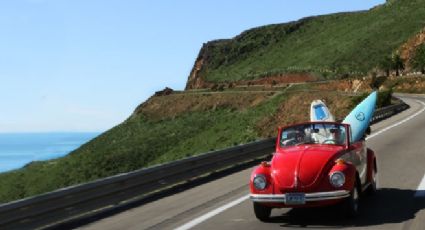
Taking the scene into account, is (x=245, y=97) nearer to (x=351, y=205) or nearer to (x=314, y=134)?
(x=314, y=134)

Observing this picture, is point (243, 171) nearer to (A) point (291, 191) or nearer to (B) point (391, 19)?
(A) point (291, 191)

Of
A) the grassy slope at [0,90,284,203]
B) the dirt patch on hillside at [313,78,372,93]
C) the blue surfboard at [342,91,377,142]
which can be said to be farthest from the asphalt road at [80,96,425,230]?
the dirt patch on hillside at [313,78,372,93]

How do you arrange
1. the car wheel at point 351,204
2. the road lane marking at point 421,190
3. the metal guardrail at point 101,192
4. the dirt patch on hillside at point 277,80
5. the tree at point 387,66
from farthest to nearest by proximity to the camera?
1. the dirt patch on hillside at point 277,80
2. the tree at point 387,66
3. the road lane marking at point 421,190
4. the car wheel at point 351,204
5. the metal guardrail at point 101,192

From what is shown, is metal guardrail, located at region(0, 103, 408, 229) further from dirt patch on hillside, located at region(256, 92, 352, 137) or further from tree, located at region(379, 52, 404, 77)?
tree, located at region(379, 52, 404, 77)

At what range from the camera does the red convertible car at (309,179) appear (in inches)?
338

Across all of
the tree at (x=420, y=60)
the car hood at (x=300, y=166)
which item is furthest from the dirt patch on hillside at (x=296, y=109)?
the car hood at (x=300, y=166)

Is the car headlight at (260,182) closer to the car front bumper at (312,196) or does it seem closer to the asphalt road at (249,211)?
the car front bumper at (312,196)

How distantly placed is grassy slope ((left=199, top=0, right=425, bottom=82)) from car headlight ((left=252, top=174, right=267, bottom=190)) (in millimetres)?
106900

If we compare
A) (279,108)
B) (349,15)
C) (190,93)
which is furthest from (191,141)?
(349,15)

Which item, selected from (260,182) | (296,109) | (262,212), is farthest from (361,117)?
(296,109)

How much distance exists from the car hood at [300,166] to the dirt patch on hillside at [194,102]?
73.6m

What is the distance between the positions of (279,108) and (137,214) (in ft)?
185

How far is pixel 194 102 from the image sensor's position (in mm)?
97625

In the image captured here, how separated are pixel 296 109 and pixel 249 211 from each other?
54997mm
